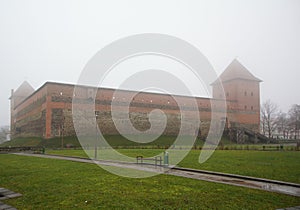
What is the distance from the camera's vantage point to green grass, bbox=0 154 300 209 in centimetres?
574

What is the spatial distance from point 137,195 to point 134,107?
35.6 meters

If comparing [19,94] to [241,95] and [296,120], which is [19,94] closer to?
[241,95]

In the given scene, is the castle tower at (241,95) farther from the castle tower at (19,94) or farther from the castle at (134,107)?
the castle tower at (19,94)

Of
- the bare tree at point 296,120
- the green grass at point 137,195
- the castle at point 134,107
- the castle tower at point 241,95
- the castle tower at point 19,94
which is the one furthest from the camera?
the castle tower at point 19,94

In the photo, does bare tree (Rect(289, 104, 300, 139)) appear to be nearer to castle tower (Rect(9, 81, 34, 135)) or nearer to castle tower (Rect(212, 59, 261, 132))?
castle tower (Rect(212, 59, 261, 132))

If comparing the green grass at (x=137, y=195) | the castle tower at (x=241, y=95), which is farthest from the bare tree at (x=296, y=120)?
the green grass at (x=137, y=195)

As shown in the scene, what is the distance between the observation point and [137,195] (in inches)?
262

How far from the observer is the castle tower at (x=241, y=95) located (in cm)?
4962

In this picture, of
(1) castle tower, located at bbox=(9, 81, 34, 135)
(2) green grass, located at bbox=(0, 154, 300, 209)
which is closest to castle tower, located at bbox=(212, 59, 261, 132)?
(1) castle tower, located at bbox=(9, 81, 34, 135)

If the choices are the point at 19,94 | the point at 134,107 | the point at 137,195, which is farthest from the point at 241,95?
the point at 19,94

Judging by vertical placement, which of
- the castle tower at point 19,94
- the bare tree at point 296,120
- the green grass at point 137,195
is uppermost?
the castle tower at point 19,94

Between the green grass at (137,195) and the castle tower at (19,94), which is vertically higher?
the castle tower at (19,94)

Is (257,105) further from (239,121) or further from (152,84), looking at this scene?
(152,84)

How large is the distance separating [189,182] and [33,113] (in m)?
39.8
